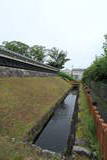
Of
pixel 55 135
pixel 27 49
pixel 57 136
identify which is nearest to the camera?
pixel 57 136

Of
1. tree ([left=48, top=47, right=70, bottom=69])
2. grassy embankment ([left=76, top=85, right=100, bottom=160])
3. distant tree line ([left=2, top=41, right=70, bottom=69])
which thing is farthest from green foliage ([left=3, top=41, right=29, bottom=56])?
grassy embankment ([left=76, top=85, right=100, bottom=160])

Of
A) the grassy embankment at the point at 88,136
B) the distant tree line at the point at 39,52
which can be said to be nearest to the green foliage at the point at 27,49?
the distant tree line at the point at 39,52

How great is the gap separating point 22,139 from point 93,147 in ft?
6.62

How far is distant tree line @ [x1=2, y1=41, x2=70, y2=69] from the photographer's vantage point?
56.6m

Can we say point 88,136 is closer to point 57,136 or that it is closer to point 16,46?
point 57,136

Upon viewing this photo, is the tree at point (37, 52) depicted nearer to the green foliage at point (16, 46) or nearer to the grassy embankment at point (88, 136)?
the green foliage at point (16, 46)

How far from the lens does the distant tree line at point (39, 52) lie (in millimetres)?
56625

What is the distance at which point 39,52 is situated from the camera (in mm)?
61188

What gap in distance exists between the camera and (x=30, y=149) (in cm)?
462

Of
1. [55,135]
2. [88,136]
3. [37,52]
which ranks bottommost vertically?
[55,135]

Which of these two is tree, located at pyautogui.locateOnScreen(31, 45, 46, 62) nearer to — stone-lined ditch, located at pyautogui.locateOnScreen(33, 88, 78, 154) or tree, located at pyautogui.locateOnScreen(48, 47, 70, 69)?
tree, located at pyautogui.locateOnScreen(48, 47, 70, 69)

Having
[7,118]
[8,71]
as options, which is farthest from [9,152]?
[8,71]

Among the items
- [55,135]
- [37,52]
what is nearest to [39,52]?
[37,52]

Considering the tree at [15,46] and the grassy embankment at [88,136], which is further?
the tree at [15,46]
